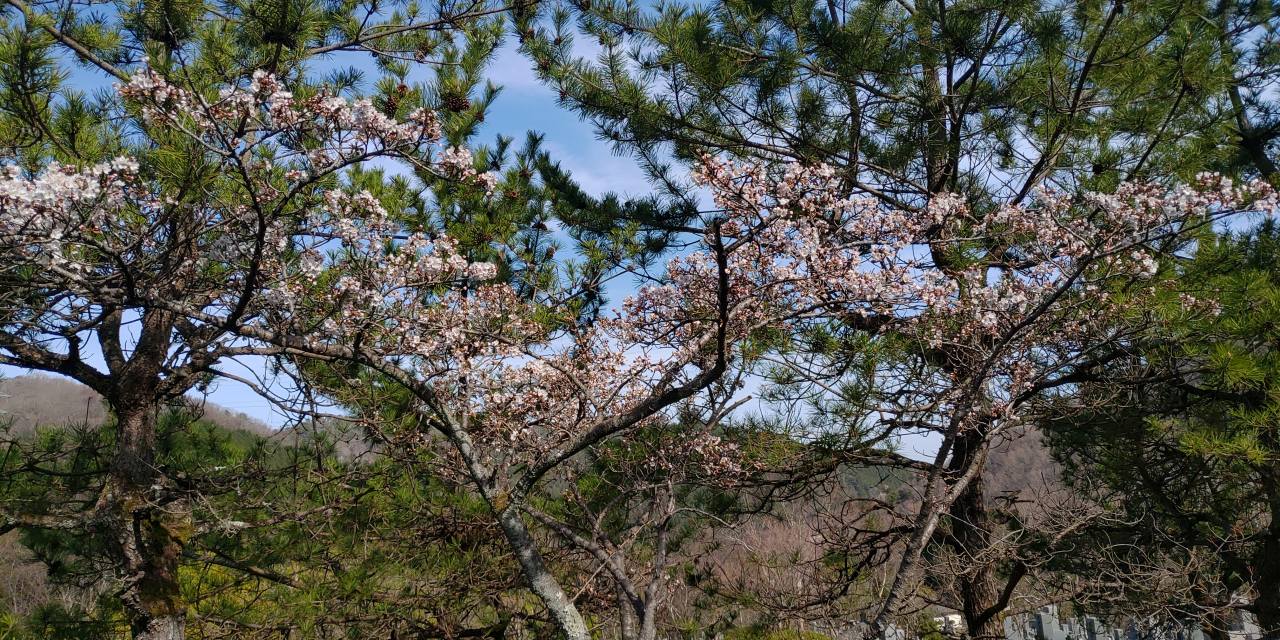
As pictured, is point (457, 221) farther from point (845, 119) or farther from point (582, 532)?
point (845, 119)

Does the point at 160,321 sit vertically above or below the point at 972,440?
above

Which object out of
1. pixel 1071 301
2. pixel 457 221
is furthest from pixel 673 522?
pixel 1071 301

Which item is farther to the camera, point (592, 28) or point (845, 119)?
point (592, 28)

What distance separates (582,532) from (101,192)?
176 inches

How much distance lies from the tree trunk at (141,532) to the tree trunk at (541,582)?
1769 mm

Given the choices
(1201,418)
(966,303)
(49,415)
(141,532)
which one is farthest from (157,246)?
(1201,418)

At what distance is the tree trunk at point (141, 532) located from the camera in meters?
3.71

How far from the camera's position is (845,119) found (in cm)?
623

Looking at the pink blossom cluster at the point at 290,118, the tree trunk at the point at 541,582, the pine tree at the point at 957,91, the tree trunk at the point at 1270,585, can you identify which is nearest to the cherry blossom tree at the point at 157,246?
the pink blossom cluster at the point at 290,118

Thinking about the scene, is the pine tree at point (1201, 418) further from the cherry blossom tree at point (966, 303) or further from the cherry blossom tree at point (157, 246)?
the cherry blossom tree at point (157, 246)

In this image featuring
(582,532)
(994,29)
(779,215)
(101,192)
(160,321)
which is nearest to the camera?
(101,192)

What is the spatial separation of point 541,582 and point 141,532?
2.24 meters

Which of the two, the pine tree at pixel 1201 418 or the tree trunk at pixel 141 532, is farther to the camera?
the pine tree at pixel 1201 418

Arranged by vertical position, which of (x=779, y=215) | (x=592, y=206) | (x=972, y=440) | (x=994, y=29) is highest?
(x=994, y=29)
